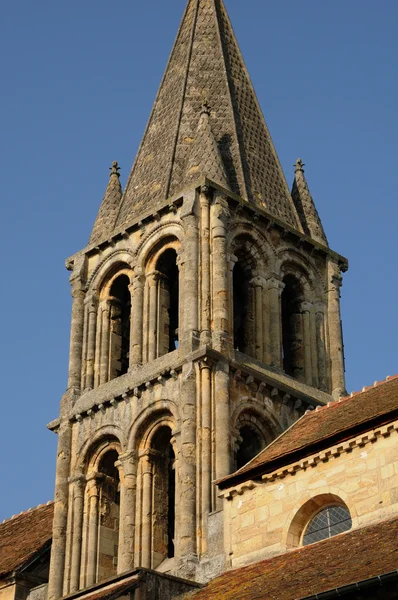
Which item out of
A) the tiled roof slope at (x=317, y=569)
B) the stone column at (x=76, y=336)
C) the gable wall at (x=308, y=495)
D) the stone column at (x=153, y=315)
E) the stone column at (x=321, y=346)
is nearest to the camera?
the tiled roof slope at (x=317, y=569)

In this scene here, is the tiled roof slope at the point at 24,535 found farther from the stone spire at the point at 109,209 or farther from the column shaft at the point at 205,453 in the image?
the stone spire at the point at 109,209

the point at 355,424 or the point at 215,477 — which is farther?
the point at 215,477

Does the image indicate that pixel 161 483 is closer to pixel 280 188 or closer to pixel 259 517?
pixel 259 517

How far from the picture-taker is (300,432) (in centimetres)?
2838

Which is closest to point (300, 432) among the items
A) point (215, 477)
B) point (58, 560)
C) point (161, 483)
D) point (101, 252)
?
point (215, 477)

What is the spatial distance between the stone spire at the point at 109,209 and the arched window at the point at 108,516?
613cm

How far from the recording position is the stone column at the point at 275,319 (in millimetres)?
32906

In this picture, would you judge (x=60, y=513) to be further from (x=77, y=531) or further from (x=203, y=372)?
(x=203, y=372)

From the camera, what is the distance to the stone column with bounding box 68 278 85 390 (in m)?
33.9

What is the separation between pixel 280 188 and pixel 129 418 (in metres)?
8.12

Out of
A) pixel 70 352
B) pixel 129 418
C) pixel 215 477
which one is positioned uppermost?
pixel 70 352

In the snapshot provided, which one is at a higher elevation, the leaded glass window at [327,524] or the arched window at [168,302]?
the arched window at [168,302]

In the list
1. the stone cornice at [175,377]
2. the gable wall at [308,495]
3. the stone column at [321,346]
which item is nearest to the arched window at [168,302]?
Answer: the stone cornice at [175,377]

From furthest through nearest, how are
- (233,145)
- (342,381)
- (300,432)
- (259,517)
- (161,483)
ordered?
1. (233,145)
2. (342,381)
3. (161,483)
4. (300,432)
5. (259,517)
